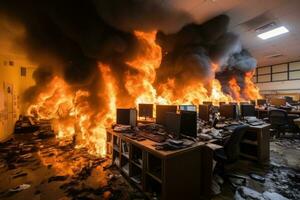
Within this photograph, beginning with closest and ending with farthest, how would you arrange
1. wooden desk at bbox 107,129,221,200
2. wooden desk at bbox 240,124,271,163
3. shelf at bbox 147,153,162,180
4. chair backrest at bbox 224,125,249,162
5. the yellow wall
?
wooden desk at bbox 107,129,221,200 < shelf at bbox 147,153,162,180 < chair backrest at bbox 224,125,249,162 < wooden desk at bbox 240,124,271,163 < the yellow wall

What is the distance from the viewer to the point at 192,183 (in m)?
2.29

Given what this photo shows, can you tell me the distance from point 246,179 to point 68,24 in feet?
19.2

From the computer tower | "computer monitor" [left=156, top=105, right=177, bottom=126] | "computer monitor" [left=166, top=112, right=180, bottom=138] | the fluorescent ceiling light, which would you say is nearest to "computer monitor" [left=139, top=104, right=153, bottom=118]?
"computer monitor" [left=156, top=105, right=177, bottom=126]

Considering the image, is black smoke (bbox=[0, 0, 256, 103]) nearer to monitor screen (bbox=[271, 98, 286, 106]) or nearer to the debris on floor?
the debris on floor

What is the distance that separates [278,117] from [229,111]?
2475 mm

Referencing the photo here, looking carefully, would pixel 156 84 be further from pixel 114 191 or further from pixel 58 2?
pixel 114 191

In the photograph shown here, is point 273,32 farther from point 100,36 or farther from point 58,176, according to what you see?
point 58,176

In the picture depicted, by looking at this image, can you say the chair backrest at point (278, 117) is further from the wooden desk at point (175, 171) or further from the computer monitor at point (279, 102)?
the wooden desk at point (175, 171)

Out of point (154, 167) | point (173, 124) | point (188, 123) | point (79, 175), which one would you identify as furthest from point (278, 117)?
point (79, 175)

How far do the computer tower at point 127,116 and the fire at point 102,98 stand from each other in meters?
1.20

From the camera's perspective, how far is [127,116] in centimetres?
394

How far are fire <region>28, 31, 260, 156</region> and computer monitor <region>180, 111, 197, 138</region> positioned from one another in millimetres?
2665

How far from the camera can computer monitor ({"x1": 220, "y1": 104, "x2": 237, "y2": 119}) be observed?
16.0 feet

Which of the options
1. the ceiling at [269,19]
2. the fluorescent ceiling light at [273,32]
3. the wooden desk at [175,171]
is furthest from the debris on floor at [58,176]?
the fluorescent ceiling light at [273,32]
